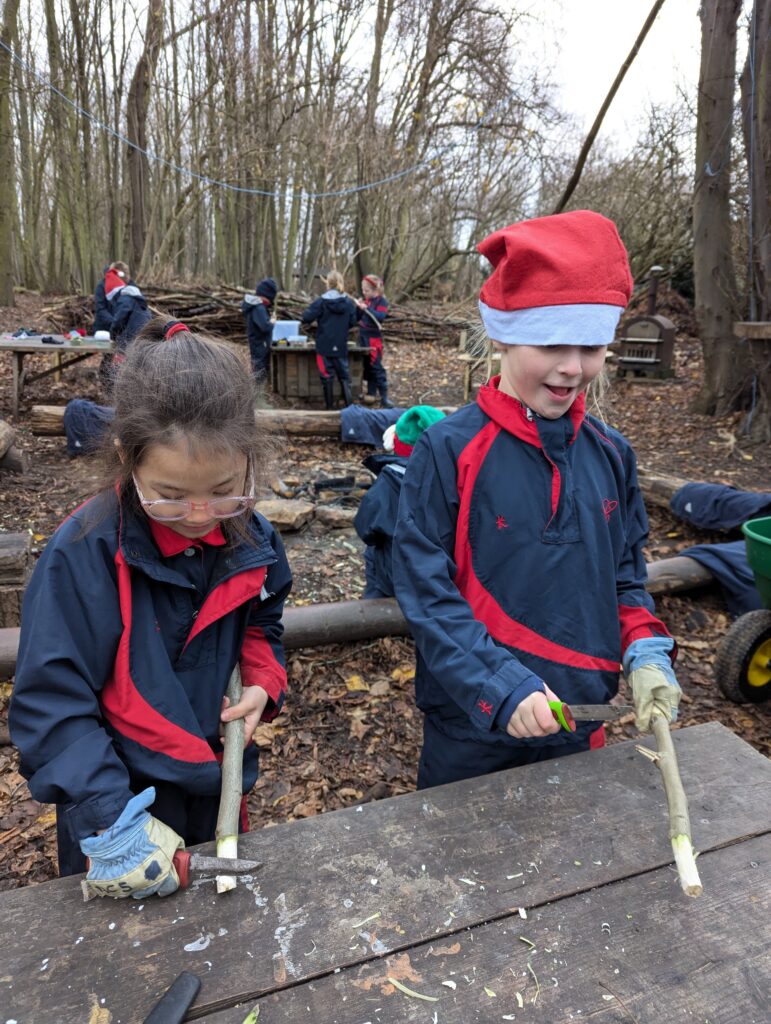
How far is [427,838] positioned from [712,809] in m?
0.68

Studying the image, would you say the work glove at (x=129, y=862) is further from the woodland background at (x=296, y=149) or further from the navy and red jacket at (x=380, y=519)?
the woodland background at (x=296, y=149)

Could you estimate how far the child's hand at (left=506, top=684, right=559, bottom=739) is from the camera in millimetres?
1507

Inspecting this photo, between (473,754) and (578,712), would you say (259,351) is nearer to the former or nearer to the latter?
(473,754)

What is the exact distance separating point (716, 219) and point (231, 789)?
9.95m

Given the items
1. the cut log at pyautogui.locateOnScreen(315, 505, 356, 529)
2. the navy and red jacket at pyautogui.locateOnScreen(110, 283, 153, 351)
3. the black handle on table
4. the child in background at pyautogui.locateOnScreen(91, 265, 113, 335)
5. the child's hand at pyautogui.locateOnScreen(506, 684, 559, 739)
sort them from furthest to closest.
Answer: the child in background at pyautogui.locateOnScreen(91, 265, 113, 335) < the navy and red jacket at pyautogui.locateOnScreen(110, 283, 153, 351) < the cut log at pyautogui.locateOnScreen(315, 505, 356, 529) < the child's hand at pyautogui.locateOnScreen(506, 684, 559, 739) < the black handle on table

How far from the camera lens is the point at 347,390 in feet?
35.7

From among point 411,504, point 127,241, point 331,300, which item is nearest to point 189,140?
point 127,241

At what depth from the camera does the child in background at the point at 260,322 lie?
1088 centimetres

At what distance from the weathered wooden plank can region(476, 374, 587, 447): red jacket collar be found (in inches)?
41.2

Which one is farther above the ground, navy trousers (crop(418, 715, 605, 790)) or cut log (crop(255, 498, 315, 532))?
navy trousers (crop(418, 715, 605, 790))

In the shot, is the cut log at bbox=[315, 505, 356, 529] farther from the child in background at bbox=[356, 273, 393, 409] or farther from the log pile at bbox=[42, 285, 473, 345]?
the log pile at bbox=[42, 285, 473, 345]

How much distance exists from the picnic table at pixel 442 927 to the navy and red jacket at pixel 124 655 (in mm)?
233

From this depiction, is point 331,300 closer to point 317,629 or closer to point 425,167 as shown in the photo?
point 317,629

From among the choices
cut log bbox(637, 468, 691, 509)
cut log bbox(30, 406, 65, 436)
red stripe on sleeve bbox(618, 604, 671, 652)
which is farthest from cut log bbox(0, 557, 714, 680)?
cut log bbox(30, 406, 65, 436)
